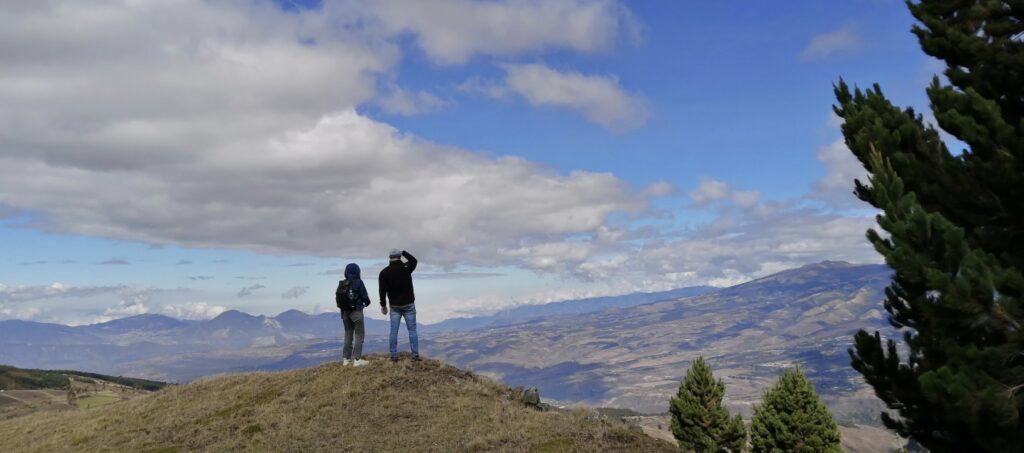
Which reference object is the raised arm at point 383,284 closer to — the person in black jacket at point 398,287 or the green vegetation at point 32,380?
the person in black jacket at point 398,287

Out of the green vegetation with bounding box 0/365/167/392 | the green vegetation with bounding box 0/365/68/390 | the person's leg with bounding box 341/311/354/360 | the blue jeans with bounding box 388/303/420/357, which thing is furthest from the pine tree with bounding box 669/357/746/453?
the green vegetation with bounding box 0/365/68/390

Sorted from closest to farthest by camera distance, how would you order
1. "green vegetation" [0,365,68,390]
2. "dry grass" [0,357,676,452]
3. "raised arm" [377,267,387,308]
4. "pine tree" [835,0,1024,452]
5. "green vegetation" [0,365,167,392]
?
"pine tree" [835,0,1024,452], "dry grass" [0,357,676,452], "raised arm" [377,267,387,308], "green vegetation" [0,365,68,390], "green vegetation" [0,365,167,392]

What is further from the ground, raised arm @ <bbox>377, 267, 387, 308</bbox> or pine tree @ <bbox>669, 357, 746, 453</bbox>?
raised arm @ <bbox>377, 267, 387, 308</bbox>

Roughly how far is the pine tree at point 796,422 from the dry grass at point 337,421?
884 cm

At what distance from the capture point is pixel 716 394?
96.8 ft

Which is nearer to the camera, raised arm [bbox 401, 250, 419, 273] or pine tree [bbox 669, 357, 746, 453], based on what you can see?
raised arm [bbox 401, 250, 419, 273]

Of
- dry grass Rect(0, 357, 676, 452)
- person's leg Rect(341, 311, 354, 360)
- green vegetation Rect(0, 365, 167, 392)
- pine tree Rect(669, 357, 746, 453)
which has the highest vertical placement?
person's leg Rect(341, 311, 354, 360)

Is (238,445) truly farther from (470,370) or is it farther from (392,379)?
(470,370)

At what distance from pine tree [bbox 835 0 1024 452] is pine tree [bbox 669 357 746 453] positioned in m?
19.0

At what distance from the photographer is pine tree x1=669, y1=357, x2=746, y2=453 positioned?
28.3 metres

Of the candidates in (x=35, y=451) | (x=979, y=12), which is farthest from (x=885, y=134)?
(x=35, y=451)

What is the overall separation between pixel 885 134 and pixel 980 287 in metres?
3.17

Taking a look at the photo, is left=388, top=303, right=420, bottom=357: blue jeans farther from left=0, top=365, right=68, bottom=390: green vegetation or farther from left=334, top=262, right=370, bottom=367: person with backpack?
left=0, top=365, right=68, bottom=390: green vegetation

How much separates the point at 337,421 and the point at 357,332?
512cm
